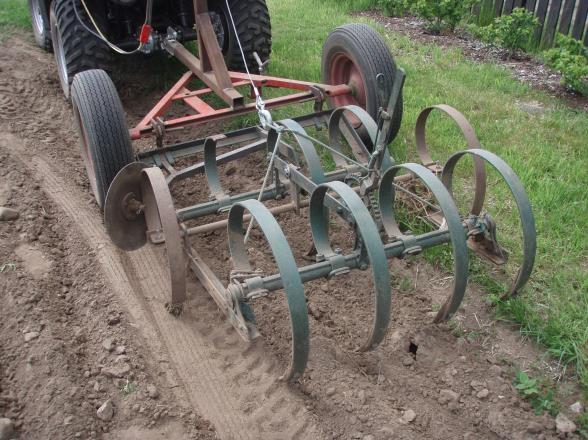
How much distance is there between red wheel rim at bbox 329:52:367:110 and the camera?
4988mm

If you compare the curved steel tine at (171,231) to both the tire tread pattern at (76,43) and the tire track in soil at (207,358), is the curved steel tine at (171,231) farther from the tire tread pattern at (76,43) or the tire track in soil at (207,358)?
the tire tread pattern at (76,43)

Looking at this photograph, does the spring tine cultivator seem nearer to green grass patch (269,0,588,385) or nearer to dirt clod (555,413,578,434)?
green grass patch (269,0,588,385)

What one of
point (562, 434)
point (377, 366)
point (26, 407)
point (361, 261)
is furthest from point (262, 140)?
point (562, 434)

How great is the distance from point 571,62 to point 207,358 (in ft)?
16.9

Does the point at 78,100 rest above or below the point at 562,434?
above

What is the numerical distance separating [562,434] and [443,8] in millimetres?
6628

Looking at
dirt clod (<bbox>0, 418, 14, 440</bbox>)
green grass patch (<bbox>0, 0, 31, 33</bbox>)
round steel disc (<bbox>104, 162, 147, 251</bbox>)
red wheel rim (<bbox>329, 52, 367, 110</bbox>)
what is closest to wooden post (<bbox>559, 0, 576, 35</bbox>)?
red wheel rim (<bbox>329, 52, 367, 110</bbox>)

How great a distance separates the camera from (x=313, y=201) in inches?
124

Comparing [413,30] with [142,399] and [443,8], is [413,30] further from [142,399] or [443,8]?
[142,399]


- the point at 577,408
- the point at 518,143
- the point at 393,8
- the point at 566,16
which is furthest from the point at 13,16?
the point at 577,408

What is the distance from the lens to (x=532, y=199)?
4.53 m

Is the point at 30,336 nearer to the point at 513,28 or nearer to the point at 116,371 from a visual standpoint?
the point at 116,371

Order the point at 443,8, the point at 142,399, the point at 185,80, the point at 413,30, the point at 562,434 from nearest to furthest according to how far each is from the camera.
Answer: the point at 562,434 → the point at 142,399 → the point at 185,80 → the point at 443,8 → the point at 413,30

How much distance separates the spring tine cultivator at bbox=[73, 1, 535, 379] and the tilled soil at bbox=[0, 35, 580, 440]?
21 centimetres
